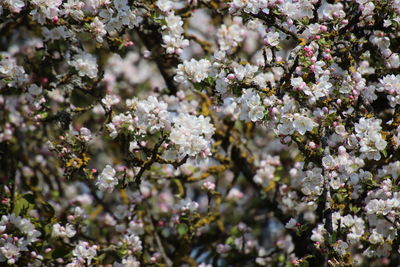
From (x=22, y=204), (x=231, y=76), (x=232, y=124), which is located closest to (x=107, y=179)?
(x=22, y=204)

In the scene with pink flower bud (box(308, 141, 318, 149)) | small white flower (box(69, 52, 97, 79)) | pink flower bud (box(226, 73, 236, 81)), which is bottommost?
pink flower bud (box(308, 141, 318, 149))

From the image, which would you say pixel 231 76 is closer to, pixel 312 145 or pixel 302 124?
pixel 302 124

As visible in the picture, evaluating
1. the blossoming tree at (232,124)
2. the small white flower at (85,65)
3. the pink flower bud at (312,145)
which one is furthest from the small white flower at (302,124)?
the small white flower at (85,65)

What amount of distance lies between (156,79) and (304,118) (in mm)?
5663

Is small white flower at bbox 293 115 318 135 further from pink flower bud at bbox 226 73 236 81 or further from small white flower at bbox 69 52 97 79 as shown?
small white flower at bbox 69 52 97 79

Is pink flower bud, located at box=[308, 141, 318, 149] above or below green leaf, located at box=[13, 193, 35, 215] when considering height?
below

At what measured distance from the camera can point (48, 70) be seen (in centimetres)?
505

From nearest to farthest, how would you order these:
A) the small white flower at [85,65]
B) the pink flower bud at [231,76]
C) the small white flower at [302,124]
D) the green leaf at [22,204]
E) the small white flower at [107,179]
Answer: the small white flower at [302,124], the pink flower bud at [231,76], the small white flower at [107,179], the green leaf at [22,204], the small white flower at [85,65]

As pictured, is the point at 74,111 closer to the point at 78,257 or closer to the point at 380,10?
the point at 78,257

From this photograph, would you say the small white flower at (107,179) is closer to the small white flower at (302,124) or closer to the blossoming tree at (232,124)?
the blossoming tree at (232,124)

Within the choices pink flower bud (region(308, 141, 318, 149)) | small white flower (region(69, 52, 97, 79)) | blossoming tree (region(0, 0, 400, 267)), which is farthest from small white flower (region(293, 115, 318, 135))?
small white flower (region(69, 52, 97, 79))

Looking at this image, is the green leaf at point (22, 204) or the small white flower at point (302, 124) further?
the green leaf at point (22, 204)

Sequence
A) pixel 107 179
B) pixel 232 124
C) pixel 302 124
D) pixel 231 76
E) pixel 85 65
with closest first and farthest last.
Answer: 1. pixel 302 124
2. pixel 231 76
3. pixel 107 179
4. pixel 85 65
5. pixel 232 124

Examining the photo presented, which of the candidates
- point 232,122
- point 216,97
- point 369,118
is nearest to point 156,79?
point 232,122
